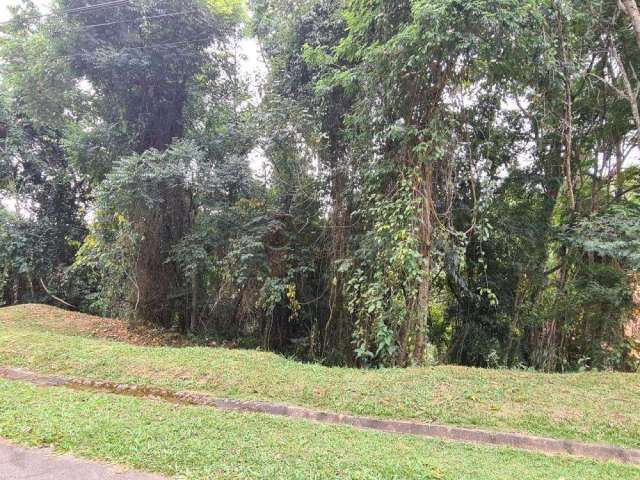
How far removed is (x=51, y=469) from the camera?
270 cm

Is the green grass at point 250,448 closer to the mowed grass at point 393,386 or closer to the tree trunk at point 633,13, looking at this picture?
the mowed grass at point 393,386

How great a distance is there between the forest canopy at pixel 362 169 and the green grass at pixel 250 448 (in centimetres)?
225

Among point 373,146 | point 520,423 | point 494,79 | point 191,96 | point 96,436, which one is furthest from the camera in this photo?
point 191,96

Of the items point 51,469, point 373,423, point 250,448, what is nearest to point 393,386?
point 373,423

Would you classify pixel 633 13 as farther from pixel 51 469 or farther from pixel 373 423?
pixel 51 469

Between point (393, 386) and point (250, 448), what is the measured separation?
77.5 inches

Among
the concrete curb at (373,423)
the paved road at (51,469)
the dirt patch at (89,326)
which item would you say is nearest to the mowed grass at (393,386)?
the concrete curb at (373,423)

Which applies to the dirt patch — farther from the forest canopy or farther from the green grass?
the green grass

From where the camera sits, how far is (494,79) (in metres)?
5.77

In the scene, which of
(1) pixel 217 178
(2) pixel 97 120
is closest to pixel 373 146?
(1) pixel 217 178

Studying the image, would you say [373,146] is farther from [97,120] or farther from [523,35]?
[97,120]

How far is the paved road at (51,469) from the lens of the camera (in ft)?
8.55

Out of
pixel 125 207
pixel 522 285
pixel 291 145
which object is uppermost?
pixel 291 145

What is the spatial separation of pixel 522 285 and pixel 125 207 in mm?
7404
